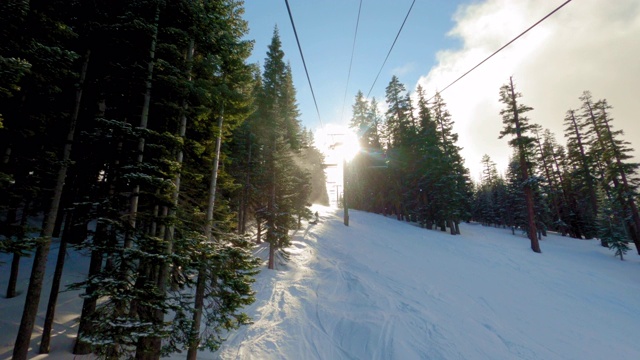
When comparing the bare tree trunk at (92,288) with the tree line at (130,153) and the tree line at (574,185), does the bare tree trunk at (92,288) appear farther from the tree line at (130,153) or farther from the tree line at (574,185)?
the tree line at (574,185)

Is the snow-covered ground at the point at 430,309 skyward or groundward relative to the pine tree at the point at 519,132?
groundward

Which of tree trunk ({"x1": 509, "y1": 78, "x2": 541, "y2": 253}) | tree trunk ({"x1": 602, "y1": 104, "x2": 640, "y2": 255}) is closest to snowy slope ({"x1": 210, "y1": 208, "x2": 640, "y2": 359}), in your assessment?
tree trunk ({"x1": 509, "y1": 78, "x2": 541, "y2": 253})

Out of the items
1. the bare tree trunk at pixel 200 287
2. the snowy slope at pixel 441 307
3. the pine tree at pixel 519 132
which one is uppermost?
the pine tree at pixel 519 132

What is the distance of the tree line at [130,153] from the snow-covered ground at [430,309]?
2501mm

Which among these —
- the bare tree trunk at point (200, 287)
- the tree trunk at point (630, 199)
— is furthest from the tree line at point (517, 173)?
the bare tree trunk at point (200, 287)

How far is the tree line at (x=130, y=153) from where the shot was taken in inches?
227

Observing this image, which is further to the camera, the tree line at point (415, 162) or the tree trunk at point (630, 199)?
the tree line at point (415, 162)

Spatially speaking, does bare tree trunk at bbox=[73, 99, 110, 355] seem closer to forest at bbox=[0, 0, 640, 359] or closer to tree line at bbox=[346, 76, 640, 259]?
forest at bbox=[0, 0, 640, 359]

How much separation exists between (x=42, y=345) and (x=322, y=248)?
15.0 m

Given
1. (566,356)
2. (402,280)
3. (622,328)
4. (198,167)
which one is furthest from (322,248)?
(622,328)

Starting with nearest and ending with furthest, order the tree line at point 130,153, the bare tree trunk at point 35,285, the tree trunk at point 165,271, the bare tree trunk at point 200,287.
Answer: the tree line at point 130,153
the tree trunk at point 165,271
the bare tree trunk at point 200,287
the bare tree trunk at point 35,285

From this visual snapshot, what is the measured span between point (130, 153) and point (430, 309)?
12872 mm

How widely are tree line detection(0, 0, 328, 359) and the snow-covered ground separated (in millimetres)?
2501

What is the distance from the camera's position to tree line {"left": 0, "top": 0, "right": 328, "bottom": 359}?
5754 millimetres
